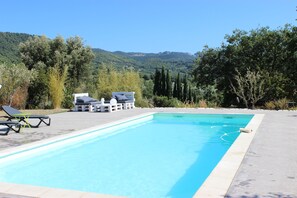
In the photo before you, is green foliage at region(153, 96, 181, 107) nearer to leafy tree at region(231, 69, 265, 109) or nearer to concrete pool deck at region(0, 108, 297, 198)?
leafy tree at region(231, 69, 265, 109)

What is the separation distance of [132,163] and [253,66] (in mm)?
Result: 14028

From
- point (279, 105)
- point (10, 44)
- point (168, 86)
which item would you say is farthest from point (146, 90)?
point (10, 44)

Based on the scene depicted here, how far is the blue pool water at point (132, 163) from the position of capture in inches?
188

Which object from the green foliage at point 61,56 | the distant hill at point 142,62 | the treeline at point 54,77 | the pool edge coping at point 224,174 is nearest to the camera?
the pool edge coping at point 224,174

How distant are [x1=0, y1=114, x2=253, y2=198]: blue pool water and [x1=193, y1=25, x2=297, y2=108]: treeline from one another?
272 inches

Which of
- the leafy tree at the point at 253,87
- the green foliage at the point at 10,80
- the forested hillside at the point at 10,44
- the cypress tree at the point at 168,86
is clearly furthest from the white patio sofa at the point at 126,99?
the forested hillside at the point at 10,44

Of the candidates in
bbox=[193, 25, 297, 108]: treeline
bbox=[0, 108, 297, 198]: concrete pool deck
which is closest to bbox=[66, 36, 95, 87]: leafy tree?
bbox=[193, 25, 297, 108]: treeline

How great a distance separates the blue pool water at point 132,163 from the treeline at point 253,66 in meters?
6.90

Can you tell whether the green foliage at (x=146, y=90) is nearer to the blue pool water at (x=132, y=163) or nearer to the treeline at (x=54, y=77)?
the treeline at (x=54, y=77)

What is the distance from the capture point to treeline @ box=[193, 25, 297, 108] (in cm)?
1582

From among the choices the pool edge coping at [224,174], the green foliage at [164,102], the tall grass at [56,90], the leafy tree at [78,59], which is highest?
the leafy tree at [78,59]

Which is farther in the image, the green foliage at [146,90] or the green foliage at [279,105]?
the green foliage at [146,90]

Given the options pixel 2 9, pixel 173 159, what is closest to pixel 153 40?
pixel 2 9

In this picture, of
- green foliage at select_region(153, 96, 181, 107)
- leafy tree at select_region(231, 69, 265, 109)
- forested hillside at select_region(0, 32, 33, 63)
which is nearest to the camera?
leafy tree at select_region(231, 69, 265, 109)
